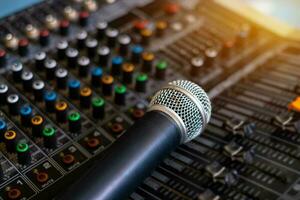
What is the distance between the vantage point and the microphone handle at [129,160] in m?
1.06

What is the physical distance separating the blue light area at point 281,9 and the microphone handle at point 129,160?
931mm

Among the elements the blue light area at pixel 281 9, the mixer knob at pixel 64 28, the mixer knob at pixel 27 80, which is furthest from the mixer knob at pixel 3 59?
the blue light area at pixel 281 9

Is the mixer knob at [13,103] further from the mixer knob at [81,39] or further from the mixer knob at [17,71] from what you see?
the mixer knob at [81,39]

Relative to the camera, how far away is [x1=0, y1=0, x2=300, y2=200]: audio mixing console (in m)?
1.28

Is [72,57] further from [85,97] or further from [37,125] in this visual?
[37,125]

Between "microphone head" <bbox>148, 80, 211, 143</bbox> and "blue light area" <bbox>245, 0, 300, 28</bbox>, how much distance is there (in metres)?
0.84

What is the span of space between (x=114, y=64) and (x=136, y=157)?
0.49 m

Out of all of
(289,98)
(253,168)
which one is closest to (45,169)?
(253,168)

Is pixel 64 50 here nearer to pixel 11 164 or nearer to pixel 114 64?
pixel 114 64

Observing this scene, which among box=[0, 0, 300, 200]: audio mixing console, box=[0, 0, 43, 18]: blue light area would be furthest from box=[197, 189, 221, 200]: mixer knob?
box=[0, 0, 43, 18]: blue light area

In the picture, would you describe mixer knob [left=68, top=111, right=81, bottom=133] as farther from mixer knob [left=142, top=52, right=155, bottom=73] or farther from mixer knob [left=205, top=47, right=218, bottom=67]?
mixer knob [left=205, top=47, right=218, bottom=67]

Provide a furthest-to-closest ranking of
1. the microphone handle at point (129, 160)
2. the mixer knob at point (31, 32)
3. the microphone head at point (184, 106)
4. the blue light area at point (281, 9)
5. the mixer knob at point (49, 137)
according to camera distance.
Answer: the blue light area at point (281, 9)
the mixer knob at point (31, 32)
the mixer knob at point (49, 137)
the microphone head at point (184, 106)
the microphone handle at point (129, 160)

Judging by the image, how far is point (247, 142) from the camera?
1391 mm

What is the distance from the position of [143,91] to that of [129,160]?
445mm
